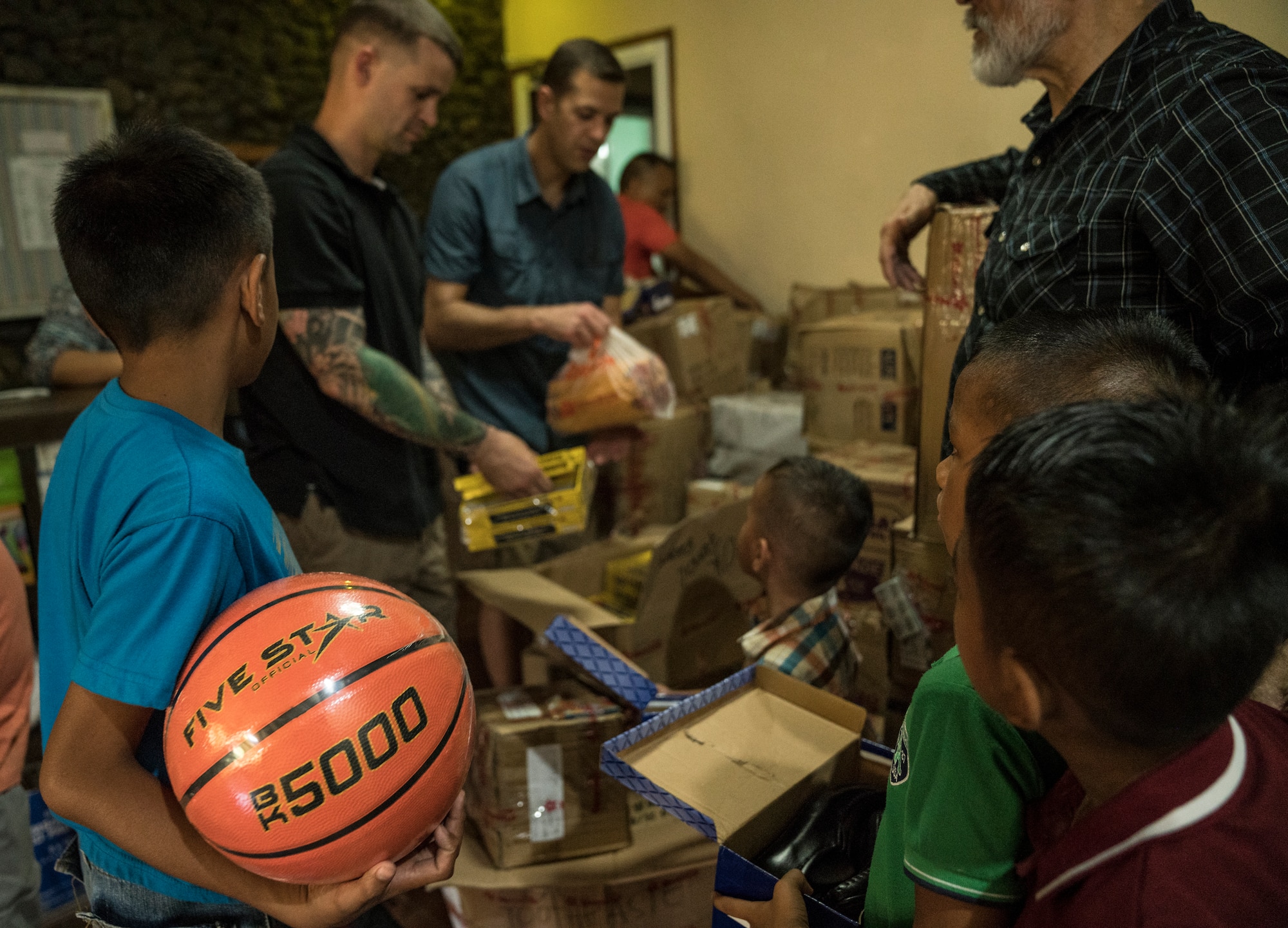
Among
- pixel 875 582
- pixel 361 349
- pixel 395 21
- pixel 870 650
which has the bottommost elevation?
pixel 870 650

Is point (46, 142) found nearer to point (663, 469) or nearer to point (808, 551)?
point (663, 469)

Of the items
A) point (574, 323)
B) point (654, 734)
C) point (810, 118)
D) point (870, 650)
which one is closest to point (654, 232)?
point (810, 118)

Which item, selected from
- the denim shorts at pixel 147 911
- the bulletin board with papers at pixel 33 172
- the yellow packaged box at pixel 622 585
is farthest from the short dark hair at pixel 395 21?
the bulletin board with papers at pixel 33 172

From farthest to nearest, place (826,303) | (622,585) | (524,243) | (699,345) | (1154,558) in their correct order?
(826,303) → (699,345) → (622,585) → (524,243) → (1154,558)

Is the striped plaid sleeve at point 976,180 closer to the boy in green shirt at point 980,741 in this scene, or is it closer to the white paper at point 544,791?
the boy in green shirt at point 980,741

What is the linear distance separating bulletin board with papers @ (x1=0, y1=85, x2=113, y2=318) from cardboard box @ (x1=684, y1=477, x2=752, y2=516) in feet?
12.1

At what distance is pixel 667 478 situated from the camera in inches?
144

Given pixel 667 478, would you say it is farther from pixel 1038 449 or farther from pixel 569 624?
pixel 1038 449

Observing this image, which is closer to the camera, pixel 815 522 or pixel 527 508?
pixel 815 522

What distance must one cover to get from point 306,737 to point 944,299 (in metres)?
1.66

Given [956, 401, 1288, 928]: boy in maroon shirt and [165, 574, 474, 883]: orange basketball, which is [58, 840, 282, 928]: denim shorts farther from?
[956, 401, 1288, 928]: boy in maroon shirt

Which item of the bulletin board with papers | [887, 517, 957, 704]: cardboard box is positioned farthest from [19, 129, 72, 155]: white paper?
[887, 517, 957, 704]: cardboard box

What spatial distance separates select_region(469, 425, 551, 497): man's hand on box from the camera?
2.10m

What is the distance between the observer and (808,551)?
2.00m
